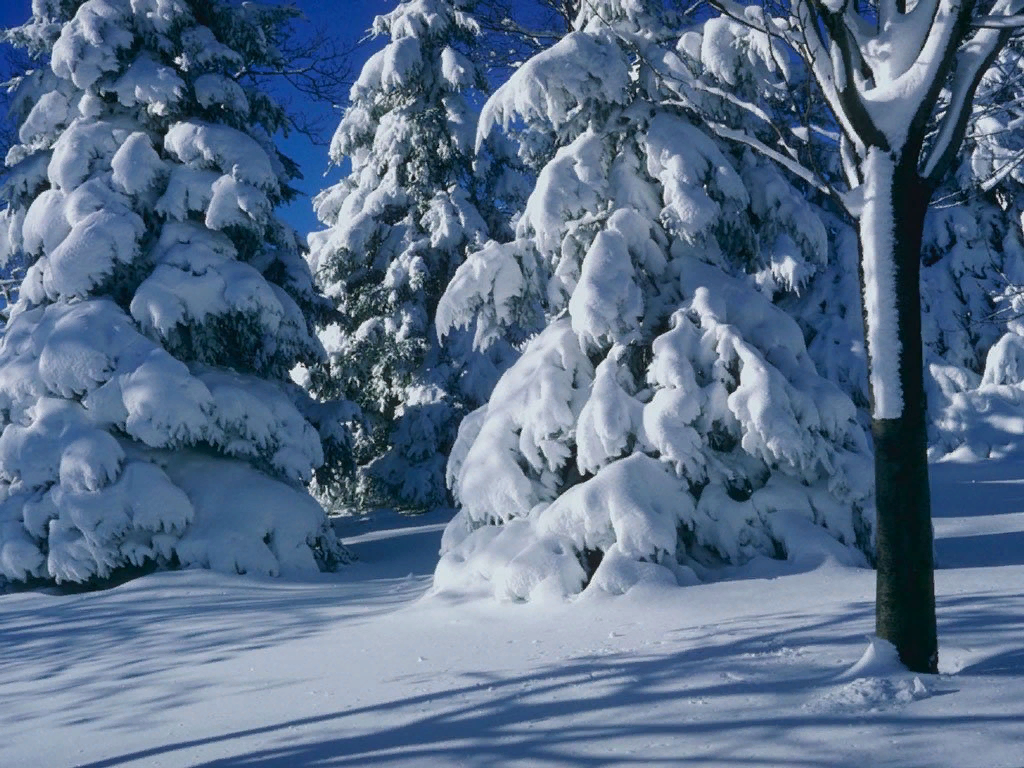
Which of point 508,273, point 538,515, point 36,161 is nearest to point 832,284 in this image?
point 508,273

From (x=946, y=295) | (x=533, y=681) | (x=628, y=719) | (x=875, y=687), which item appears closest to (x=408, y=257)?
(x=946, y=295)

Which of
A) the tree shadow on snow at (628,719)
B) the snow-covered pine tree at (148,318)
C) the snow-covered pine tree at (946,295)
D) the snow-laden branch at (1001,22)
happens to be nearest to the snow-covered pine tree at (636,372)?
the tree shadow on snow at (628,719)

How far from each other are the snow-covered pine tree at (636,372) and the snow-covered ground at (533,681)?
522 millimetres

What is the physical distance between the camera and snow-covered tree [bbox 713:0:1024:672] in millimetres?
4281

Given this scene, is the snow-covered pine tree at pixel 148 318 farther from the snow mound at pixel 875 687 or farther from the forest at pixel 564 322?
the snow mound at pixel 875 687

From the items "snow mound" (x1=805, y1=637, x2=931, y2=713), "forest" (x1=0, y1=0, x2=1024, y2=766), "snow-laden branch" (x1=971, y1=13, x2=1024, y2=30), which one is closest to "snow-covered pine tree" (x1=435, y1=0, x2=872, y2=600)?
"forest" (x1=0, y1=0, x2=1024, y2=766)

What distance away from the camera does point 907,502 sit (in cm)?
428

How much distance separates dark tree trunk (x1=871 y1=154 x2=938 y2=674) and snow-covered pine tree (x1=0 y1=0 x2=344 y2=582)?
7678mm

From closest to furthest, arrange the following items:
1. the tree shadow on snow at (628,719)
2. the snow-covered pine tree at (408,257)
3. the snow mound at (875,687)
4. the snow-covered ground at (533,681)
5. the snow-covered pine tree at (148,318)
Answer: the tree shadow on snow at (628,719)
the snow-covered ground at (533,681)
the snow mound at (875,687)
the snow-covered pine tree at (148,318)
the snow-covered pine tree at (408,257)

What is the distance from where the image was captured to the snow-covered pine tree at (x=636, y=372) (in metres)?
7.19

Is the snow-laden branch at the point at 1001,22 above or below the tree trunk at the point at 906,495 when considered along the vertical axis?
above

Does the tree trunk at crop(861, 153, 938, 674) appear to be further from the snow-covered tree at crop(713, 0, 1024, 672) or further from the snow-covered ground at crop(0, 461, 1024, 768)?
the snow-covered ground at crop(0, 461, 1024, 768)

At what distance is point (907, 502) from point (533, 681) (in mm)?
2212

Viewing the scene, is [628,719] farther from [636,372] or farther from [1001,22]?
[636,372]
